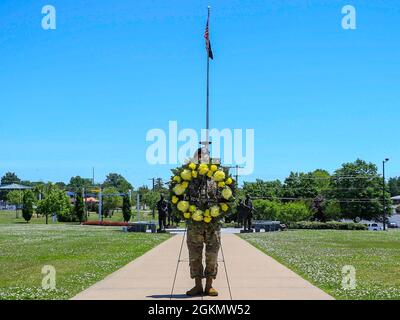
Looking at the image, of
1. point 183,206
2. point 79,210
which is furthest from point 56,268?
point 79,210

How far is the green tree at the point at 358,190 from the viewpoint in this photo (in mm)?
88125

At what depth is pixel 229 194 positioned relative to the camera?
1116 cm

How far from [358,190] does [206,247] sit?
3256 inches

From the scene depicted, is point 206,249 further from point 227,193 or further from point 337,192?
point 337,192

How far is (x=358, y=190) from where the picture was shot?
3561 inches

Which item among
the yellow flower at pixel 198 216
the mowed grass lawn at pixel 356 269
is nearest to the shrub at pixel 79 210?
the mowed grass lawn at pixel 356 269

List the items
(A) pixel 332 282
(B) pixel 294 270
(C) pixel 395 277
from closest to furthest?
(A) pixel 332 282
(C) pixel 395 277
(B) pixel 294 270

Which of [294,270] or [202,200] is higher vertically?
[202,200]

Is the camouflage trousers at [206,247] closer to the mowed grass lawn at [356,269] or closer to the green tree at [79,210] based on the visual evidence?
the mowed grass lawn at [356,269]

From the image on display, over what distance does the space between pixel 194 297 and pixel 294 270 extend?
5.72 metres
